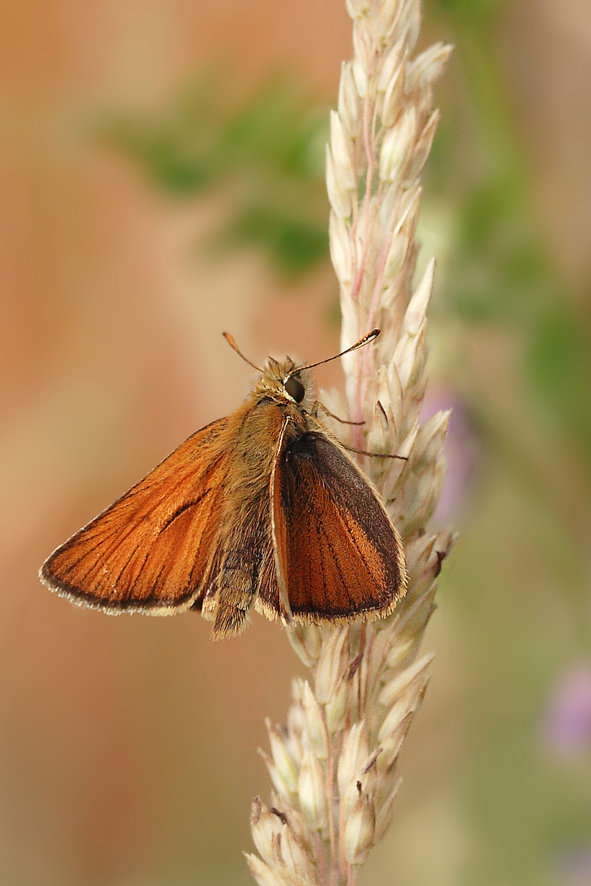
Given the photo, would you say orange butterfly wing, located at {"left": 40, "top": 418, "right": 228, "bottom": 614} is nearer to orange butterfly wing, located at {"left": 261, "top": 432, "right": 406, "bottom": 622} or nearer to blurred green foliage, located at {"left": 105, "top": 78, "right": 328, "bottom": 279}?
orange butterfly wing, located at {"left": 261, "top": 432, "right": 406, "bottom": 622}

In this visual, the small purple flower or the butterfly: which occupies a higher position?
the butterfly

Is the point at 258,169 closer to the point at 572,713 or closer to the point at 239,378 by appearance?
the point at 239,378

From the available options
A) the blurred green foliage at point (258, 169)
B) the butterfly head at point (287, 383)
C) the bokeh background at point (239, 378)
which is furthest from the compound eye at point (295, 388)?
the blurred green foliage at point (258, 169)

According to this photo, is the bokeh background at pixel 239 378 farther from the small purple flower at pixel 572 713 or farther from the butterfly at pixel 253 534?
the butterfly at pixel 253 534

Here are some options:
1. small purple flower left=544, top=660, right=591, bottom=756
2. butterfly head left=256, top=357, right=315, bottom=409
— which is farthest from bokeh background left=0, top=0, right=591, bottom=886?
butterfly head left=256, top=357, right=315, bottom=409

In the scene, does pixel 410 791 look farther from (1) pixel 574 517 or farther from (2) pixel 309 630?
(2) pixel 309 630

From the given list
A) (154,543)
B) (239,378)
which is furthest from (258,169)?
(154,543)

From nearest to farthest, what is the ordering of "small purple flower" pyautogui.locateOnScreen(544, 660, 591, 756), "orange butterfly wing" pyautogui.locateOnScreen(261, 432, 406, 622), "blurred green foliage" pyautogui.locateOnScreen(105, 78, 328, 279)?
"orange butterfly wing" pyautogui.locateOnScreen(261, 432, 406, 622)
"small purple flower" pyautogui.locateOnScreen(544, 660, 591, 756)
"blurred green foliage" pyautogui.locateOnScreen(105, 78, 328, 279)
